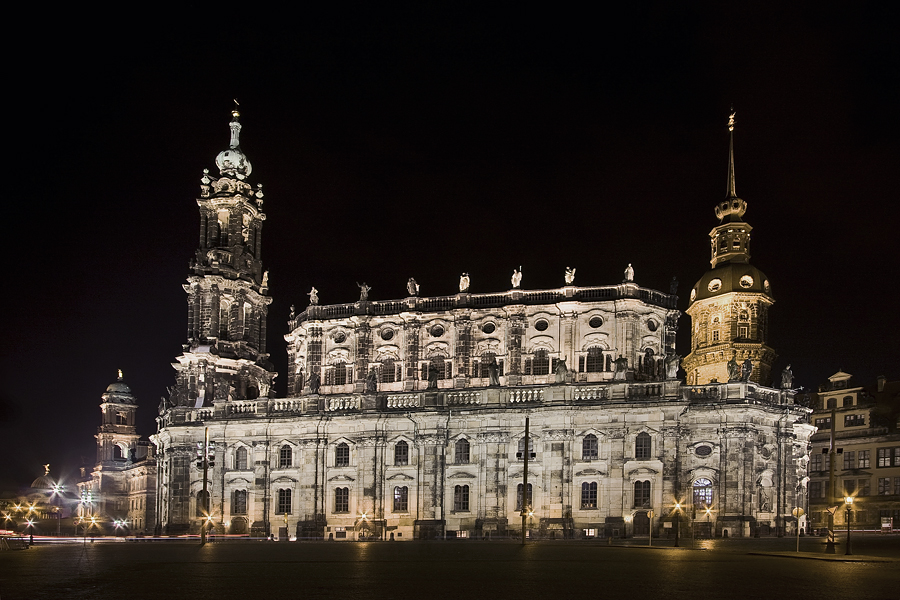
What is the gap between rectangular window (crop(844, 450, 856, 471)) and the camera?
80938 millimetres

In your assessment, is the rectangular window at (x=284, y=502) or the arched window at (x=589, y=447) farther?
the rectangular window at (x=284, y=502)

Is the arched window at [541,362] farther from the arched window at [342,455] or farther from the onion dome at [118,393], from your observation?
the onion dome at [118,393]

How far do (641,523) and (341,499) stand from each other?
21.2 metres

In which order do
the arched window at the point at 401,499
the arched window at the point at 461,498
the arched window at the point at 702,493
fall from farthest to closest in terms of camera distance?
the arched window at the point at 401,499 → the arched window at the point at 461,498 → the arched window at the point at 702,493

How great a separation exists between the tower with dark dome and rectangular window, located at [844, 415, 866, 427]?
29.1ft

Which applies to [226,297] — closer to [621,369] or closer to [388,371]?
[388,371]

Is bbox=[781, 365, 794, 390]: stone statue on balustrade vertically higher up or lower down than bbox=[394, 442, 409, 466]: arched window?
higher up

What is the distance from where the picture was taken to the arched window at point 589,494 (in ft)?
216

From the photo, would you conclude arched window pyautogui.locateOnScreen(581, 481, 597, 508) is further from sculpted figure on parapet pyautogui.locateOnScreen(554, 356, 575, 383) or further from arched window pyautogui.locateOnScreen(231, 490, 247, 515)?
arched window pyautogui.locateOnScreen(231, 490, 247, 515)

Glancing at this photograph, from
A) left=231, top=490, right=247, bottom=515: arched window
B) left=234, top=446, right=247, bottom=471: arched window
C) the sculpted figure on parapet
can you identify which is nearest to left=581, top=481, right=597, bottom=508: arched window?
the sculpted figure on parapet

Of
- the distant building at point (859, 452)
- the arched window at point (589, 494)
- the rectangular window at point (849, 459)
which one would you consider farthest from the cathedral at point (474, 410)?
the rectangular window at point (849, 459)

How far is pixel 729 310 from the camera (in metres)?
78.8

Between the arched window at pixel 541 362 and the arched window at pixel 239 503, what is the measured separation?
910 inches

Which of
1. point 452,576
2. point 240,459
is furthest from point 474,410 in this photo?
point 452,576
